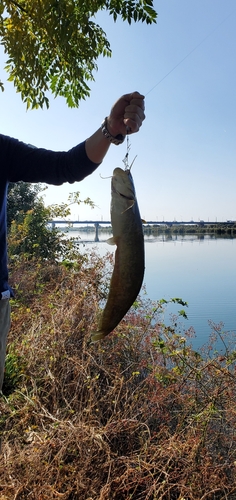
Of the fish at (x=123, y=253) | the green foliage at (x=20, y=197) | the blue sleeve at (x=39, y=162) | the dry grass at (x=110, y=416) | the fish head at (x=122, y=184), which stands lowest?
the dry grass at (x=110, y=416)

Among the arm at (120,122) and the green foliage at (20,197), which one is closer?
the arm at (120,122)

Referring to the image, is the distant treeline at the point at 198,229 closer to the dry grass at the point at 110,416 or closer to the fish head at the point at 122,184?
the dry grass at the point at 110,416

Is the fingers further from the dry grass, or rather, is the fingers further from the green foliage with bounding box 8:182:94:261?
the green foliage with bounding box 8:182:94:261

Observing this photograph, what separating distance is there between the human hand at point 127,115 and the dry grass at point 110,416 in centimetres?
212

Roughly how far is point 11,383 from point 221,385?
1.98 meters

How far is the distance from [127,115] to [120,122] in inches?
6.2

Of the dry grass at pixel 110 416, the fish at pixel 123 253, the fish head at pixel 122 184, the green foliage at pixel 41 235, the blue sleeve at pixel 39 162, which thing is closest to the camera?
the fish at pixel 123 253

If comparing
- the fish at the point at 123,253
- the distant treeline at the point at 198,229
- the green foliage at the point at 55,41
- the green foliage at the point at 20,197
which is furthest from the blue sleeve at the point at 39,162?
the distant treeline at the point at 198,229

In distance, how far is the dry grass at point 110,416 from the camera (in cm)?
240

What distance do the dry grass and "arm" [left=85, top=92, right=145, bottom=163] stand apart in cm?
200

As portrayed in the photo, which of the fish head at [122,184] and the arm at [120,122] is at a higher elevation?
the arm at [120,122]

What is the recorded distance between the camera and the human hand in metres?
1.63

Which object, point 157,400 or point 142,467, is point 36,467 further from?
point 157,400

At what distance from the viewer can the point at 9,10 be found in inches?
128
